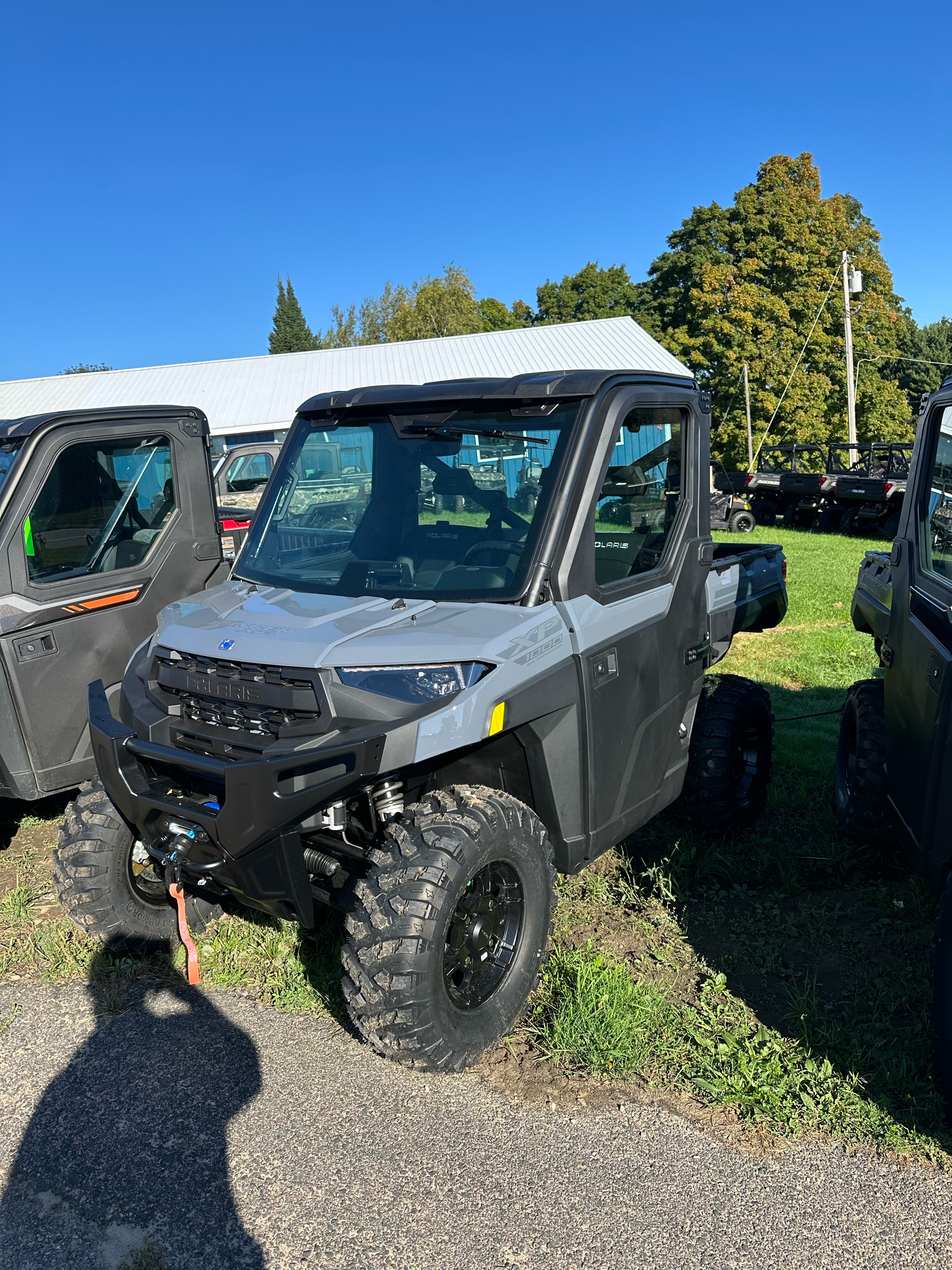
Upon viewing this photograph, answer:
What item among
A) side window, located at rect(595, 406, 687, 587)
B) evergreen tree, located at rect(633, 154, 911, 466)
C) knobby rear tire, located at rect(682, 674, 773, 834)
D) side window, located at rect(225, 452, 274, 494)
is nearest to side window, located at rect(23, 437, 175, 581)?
side window, located at rect(595, 406, 687, 587)

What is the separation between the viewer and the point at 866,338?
35469 mm

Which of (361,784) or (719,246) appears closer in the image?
(361,784)

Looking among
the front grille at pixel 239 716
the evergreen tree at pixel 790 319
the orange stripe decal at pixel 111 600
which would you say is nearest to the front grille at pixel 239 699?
the front grille at pixel 239 716

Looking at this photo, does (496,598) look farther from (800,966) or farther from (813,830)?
(813,830)

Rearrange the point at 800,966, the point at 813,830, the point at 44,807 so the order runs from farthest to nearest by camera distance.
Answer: the point at 44,807
the point at 813,830
the point at 800,966

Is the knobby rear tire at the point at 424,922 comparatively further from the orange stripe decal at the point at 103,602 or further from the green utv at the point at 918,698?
the orange stripe decal at the point at 103,602

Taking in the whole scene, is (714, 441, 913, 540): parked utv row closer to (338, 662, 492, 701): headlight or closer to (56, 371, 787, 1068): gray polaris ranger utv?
(56, 371, 787, 1068): gray polaris ranger utv

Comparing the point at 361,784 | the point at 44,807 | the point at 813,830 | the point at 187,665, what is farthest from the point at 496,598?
the point at 44,807

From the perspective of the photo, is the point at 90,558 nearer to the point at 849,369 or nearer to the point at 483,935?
the point at 483,935

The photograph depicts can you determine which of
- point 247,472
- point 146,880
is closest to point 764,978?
point 146,880

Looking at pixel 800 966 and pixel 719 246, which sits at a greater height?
pixel 719 246

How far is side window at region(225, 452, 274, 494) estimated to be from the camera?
10.2m

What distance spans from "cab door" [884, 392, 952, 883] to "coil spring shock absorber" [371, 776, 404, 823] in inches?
67.4

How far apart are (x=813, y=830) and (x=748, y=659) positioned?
417 centimetres
